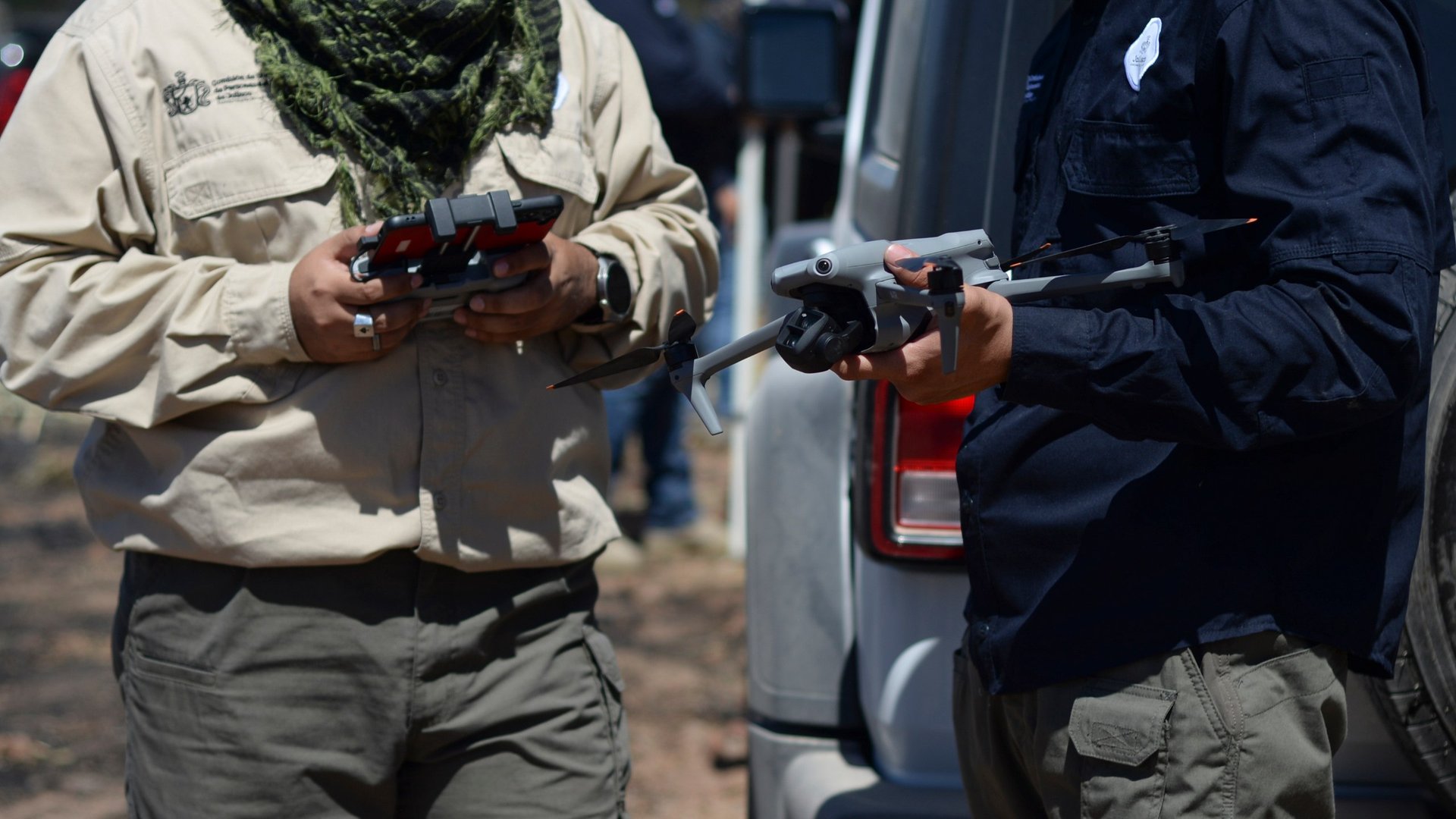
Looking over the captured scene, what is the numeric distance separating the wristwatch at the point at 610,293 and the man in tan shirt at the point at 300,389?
11 millimetres

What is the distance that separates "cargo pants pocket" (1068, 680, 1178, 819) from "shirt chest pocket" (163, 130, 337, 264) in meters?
1.09

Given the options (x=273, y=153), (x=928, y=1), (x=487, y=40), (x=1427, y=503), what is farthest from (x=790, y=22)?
(x=1427, y=503)

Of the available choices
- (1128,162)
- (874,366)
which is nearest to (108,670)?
(874,366)

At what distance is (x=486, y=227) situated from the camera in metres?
1.64

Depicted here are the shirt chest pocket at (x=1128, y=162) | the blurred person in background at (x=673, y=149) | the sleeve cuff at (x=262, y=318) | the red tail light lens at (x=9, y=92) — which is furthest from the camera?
the red tail light lens at (x=9, y=92)

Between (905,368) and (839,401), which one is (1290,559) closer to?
(905,368)

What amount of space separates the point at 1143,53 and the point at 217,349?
3.70 ft

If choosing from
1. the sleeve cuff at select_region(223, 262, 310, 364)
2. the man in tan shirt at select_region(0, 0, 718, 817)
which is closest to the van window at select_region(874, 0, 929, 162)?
the man in tan shirt at select_region(0, 0, 718, 817)

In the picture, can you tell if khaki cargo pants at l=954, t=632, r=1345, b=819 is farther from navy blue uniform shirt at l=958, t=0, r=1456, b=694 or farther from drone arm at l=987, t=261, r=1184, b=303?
drone arm at l=987, t=261, r=1184, b=303

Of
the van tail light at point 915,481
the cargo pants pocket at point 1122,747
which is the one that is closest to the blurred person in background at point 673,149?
the van tail light at point 915,481

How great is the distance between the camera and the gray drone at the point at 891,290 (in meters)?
1.26

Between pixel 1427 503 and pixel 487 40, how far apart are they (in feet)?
4.30

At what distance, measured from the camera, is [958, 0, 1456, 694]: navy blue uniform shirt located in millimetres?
1296

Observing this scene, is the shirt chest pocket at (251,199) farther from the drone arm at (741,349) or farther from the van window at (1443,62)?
the van window at (1443,62)
